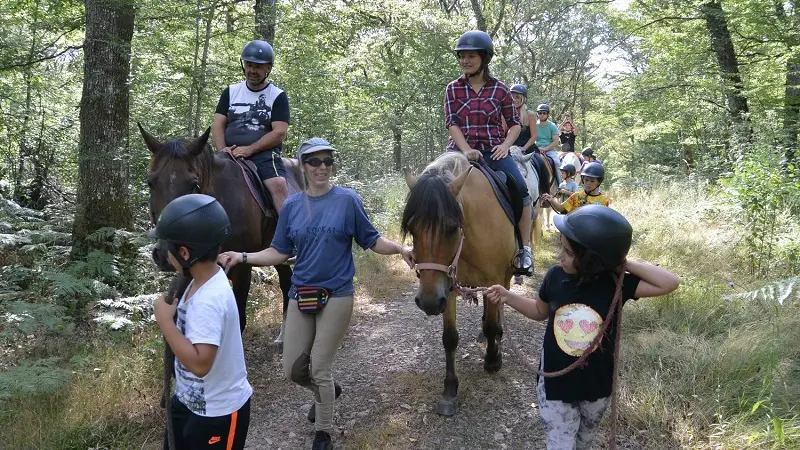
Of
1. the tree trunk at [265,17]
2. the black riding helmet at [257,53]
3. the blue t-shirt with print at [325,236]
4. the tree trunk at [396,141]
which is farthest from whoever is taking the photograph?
the tree trunk at [396,141]

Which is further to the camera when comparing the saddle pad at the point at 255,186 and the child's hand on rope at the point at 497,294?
the saddle pad at the point at 255,186

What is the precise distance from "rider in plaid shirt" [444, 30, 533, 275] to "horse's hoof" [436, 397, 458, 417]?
5.33ft

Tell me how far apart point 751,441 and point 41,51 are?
354 inches

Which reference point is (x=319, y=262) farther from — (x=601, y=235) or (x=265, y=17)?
(x=265, y=17)

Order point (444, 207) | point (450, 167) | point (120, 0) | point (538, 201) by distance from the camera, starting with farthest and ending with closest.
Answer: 1. point (538, 201)
2. point (120, 0)
3. point (450, 167)
4. point (444, 207)

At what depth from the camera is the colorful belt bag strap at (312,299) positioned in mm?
3320

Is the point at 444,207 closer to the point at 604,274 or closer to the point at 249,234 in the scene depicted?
the point at 604,274

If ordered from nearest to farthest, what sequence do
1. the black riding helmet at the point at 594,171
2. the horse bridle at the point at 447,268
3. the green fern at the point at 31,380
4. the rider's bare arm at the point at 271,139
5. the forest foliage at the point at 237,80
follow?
1. the horse bridle at the point at 447,268
2. the green fern at the point at 31,380
3. the rider's bare arm at the point at 271,139
4. the forest foliage at the point at 237,80
5. the black riding helmet at the point at 594,171

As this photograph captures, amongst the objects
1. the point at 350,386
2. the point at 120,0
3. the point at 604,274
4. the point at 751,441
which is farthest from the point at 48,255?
the point at 751,441

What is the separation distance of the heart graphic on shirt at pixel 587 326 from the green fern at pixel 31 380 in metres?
3.73

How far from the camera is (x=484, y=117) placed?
498 cm

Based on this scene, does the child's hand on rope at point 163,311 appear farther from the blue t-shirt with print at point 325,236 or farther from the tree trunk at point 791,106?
the tree trunk at point 791,106

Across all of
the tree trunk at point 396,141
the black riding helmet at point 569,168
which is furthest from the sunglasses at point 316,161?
the tree trunk at point 396,141

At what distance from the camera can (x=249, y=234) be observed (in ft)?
15.6
